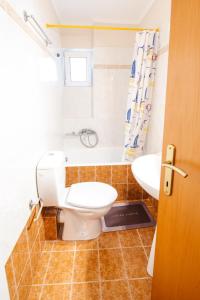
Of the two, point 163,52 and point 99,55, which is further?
point 99,55

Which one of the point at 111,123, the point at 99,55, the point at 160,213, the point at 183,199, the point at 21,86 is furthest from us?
the point at 111,123

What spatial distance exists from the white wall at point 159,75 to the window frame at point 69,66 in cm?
99

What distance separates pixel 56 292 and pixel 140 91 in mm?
1974

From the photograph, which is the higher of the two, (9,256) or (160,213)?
(160,213)

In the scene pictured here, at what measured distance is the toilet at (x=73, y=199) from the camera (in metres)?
1.55

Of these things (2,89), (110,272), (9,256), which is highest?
(2,89)

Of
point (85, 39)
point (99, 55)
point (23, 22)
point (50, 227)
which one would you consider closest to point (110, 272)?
point (50, 227)

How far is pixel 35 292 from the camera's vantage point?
1.32m

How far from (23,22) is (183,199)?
1.43 m

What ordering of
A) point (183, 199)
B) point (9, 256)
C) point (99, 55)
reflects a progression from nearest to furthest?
point (183, 199), point (9, 256), point (99, 55)

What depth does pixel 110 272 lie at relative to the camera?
147cm

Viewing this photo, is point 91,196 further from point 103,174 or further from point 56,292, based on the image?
point 56,292

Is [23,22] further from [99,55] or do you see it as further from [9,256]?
[99,55]

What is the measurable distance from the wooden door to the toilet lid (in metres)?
0.84
